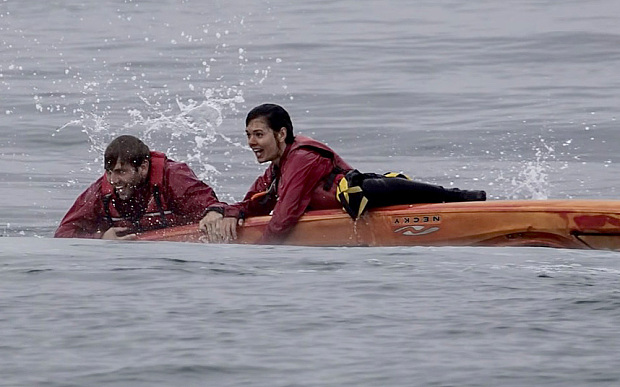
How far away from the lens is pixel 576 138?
50.1ft

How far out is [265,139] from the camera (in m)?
9.29

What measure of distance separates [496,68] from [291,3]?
11.1m

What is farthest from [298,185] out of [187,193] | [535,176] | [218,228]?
[535,176]

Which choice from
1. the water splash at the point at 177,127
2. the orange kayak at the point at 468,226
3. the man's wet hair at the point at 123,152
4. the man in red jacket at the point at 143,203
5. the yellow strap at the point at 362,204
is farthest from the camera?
the water splash at the point at 177,127

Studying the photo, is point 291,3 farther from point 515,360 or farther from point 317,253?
point 515,360

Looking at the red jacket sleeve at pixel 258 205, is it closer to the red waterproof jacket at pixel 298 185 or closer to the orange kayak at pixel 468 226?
the red waterproof jacket at pixel 298 185

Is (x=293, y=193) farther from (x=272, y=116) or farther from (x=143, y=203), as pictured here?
(x=143, y=203)

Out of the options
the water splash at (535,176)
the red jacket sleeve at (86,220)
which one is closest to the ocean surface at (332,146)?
the water splash at (535,176)

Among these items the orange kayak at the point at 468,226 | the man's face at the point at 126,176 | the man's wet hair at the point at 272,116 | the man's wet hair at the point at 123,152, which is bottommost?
the orange kayak at the point at 468,226

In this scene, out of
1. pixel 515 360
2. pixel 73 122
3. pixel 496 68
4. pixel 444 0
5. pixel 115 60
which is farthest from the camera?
pixel 444 0

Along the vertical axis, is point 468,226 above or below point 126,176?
below

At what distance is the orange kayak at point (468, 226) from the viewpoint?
28.7 feet

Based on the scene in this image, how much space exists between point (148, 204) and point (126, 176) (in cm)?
35

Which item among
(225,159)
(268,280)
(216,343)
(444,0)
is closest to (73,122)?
(225,159)
